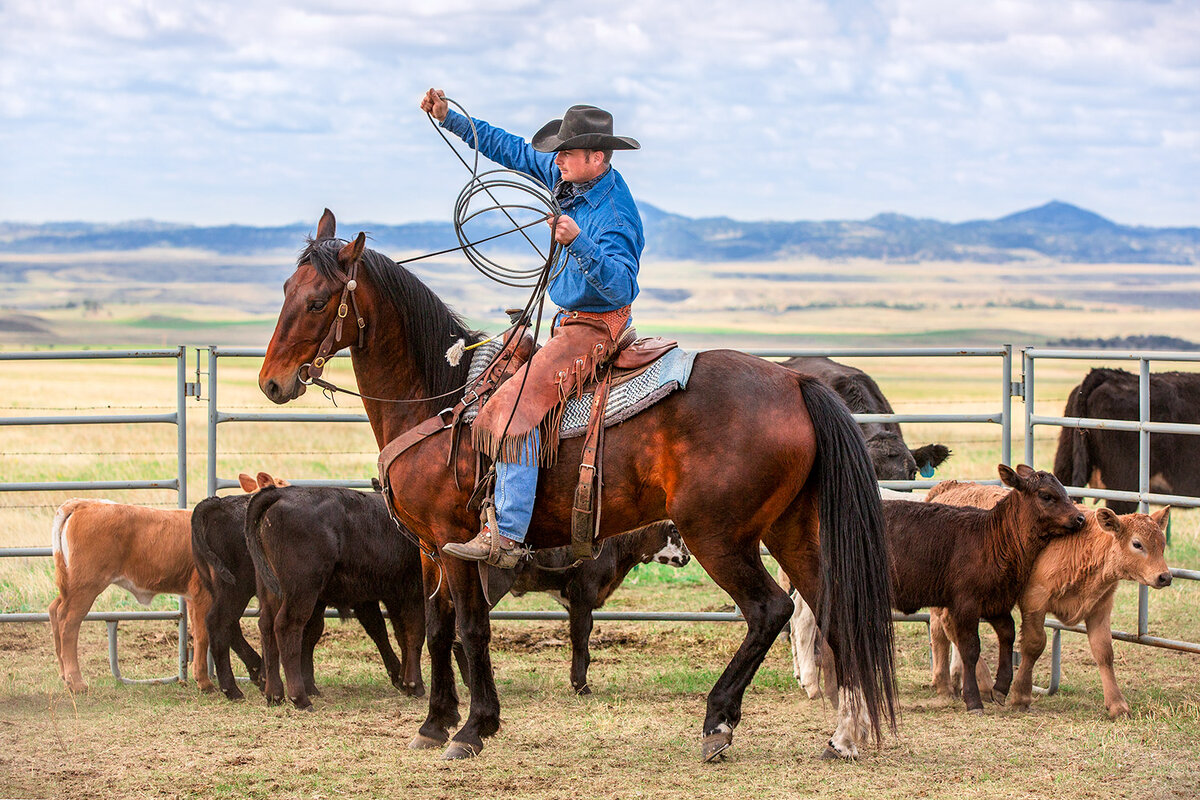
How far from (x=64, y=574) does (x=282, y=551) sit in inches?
50.1

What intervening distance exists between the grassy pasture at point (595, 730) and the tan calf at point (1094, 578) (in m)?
0.27

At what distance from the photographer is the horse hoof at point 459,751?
197 inches

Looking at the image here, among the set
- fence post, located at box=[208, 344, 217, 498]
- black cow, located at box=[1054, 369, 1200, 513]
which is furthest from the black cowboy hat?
black cow, located at box=[1054, 369, 1200, 513]

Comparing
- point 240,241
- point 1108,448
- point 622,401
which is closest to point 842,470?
point 622,401

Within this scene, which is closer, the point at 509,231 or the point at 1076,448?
the point at 509,231

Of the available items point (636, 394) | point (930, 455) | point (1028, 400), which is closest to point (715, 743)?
point (636, 394)

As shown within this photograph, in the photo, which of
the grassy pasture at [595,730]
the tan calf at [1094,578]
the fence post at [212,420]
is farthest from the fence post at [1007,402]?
the fence post at [212,420]

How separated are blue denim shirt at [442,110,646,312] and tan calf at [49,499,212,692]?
9.73 ft

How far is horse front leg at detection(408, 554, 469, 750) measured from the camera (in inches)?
207

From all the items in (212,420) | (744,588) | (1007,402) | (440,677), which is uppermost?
(1007,402)

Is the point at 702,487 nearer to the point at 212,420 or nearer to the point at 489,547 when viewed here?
the point at 489,547

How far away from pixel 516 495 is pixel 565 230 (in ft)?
3.56

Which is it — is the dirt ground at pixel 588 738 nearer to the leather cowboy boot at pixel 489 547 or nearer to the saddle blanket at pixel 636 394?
the leather cowboy boot at pixel 489 547

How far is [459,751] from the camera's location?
5.03m
